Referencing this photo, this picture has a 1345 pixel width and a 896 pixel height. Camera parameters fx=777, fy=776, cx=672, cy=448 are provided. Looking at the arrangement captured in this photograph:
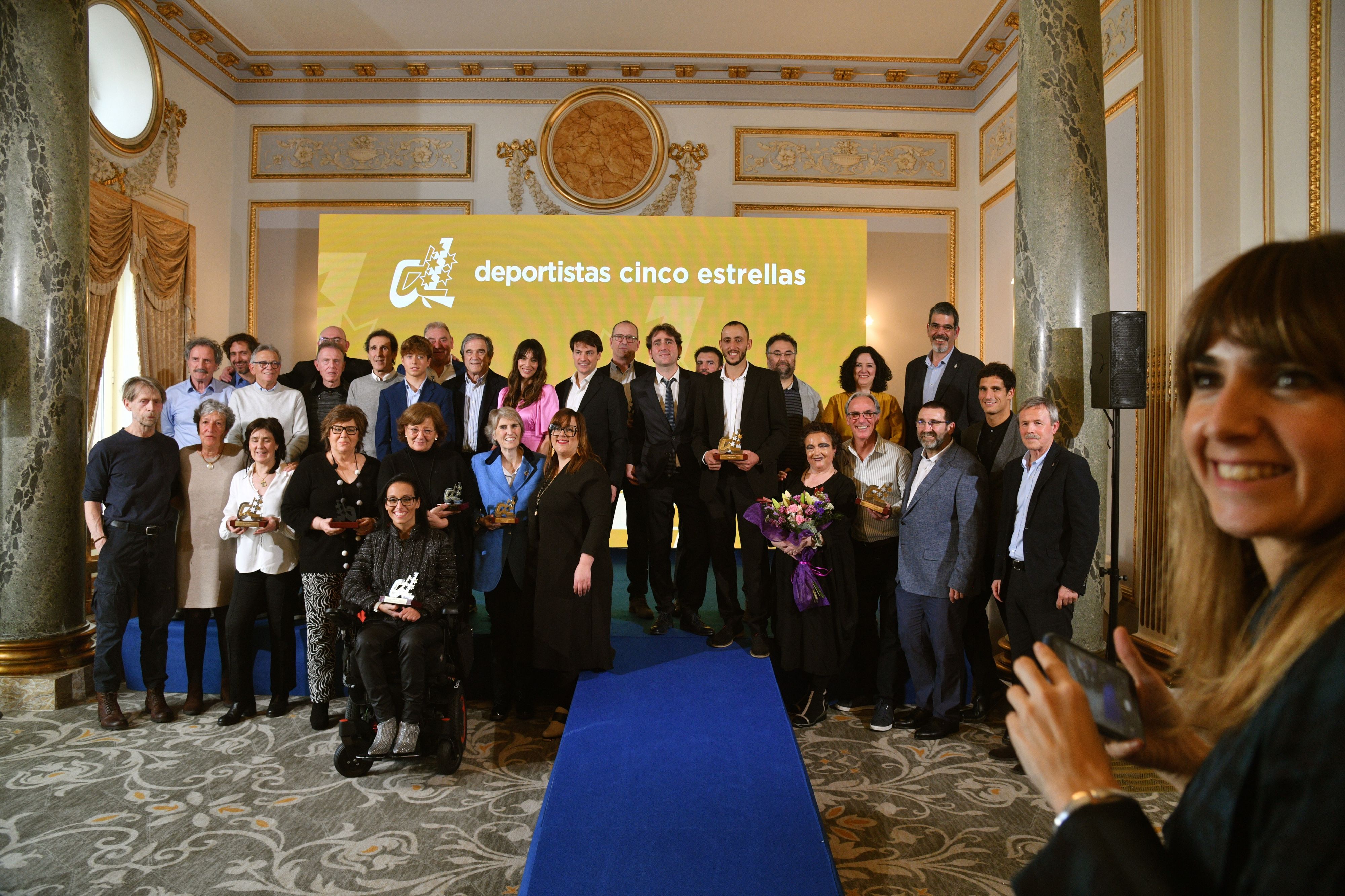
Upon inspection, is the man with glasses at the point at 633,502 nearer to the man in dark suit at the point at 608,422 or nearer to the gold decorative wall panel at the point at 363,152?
the man in dark suit at the point at 608,422

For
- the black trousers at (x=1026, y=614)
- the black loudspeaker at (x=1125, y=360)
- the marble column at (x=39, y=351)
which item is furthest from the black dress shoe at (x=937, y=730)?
the marble column at (x=39, y=351)

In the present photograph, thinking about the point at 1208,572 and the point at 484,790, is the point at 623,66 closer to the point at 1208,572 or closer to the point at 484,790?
the point at 484,790

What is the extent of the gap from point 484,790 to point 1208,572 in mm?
2947

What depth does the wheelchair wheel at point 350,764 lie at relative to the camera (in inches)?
127

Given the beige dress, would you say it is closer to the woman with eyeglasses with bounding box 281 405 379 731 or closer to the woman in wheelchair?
the woman with eyeglasses with bounding box 281 405 379 731

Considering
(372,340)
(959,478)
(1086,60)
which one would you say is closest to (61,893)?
(372,340)

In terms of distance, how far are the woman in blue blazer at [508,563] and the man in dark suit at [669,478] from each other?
2.29 ft

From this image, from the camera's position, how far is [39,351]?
13.1 feet

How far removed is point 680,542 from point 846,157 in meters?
5.36

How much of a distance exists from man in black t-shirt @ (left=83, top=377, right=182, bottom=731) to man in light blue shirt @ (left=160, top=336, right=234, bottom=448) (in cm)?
96

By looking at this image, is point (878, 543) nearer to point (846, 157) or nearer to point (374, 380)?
point (374, 380)

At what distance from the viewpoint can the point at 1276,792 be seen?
21.5 inches

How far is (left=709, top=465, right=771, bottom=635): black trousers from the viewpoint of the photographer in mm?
3988

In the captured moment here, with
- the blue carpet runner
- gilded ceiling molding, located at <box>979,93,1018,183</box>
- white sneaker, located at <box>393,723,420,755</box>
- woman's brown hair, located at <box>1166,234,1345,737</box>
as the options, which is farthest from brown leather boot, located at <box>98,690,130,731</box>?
gilded ceiling molding, located at <box>979,93,1018,183</box>
